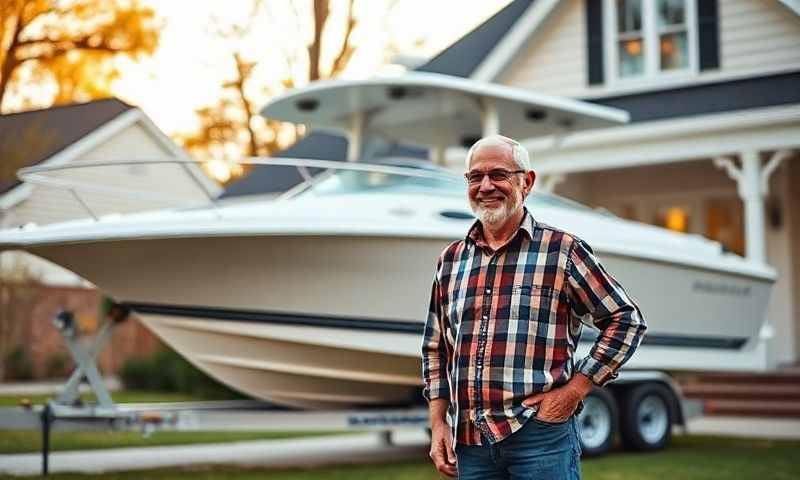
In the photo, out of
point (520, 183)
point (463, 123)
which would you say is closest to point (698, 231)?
point (463, 123)

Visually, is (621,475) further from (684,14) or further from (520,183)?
(684,14)

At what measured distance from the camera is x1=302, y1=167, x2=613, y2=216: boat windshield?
7648mm

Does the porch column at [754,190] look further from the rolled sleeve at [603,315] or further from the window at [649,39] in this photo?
the rolled sleeve at [603,315]

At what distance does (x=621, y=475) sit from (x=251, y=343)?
8.68 ft

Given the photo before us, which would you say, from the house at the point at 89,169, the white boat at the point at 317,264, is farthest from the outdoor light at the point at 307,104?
the house at the point at 89,169

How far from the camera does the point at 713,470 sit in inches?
300

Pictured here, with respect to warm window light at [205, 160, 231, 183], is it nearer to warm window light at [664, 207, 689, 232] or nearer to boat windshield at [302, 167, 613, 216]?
boat windshield at [302, 167, 613, 216]

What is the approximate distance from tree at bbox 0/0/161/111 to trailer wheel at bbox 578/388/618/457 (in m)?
4.85

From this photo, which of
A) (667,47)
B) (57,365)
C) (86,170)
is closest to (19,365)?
(57,365)

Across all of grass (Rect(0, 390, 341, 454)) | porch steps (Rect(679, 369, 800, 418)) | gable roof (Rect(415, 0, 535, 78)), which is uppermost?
gable roof (Rect(415, 0, 535, 78))

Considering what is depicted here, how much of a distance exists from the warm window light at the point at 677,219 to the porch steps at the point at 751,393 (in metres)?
2.33

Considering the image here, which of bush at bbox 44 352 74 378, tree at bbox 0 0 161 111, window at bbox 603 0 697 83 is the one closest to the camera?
tree at bbox 0 0 161 111

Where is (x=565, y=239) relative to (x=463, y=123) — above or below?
below

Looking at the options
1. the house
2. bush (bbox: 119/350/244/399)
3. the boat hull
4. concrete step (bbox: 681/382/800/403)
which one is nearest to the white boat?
the boat hull
